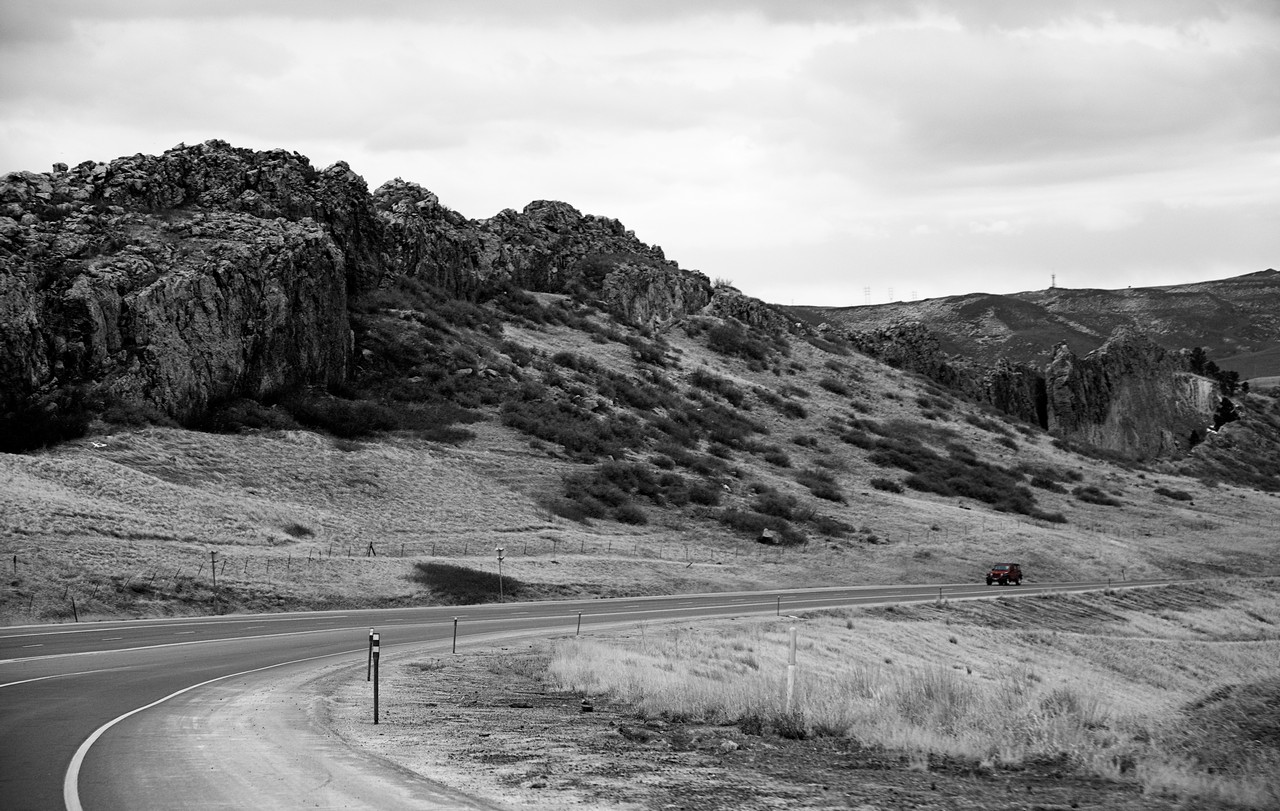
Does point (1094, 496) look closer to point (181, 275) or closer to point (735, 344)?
point (735, 344)

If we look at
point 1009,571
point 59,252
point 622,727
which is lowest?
point 1009,571

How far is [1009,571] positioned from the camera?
196 ft

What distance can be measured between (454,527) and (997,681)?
3773 centimetres

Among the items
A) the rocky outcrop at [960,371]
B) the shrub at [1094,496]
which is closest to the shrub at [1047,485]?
the shrub at [1094,496]

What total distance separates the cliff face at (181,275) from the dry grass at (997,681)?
134 feet

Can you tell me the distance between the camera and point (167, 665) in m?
23.9

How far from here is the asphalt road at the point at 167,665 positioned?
12.0 meters

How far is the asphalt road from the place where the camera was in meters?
12.0

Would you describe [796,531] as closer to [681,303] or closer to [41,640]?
[41,640]

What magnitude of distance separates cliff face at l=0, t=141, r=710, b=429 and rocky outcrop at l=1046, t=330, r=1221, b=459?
288ft

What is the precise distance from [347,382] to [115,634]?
153 ft

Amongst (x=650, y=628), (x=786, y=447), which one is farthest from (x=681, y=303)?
(x=650, y=628)

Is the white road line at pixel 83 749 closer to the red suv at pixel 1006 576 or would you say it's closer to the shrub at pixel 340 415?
the red suv at pixel 1006 576

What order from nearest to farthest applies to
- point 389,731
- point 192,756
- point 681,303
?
point 192,756
point 389,731
point 681,303
